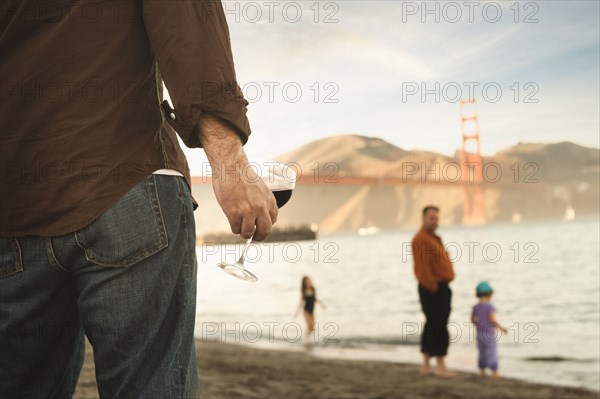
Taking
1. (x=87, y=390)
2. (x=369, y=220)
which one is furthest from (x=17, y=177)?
(x=369, y=220)

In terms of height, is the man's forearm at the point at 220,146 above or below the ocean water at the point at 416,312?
above

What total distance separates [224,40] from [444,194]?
80.8 m

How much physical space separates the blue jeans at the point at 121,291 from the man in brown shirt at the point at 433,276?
4.92 metres

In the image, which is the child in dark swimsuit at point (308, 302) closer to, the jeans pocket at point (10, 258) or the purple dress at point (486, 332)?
the purple dress at point (486, 332)

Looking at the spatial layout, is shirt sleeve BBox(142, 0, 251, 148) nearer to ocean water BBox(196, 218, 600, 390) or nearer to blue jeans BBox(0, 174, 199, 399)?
blue jeans BBox(0, 174, 199, 399)

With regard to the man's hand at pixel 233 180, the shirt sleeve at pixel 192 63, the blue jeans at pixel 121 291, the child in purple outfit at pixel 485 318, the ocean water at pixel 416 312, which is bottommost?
the ocean water at pixel 416 312

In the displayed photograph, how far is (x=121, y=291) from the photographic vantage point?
3.04 ft

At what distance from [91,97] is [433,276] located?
526 centimetres

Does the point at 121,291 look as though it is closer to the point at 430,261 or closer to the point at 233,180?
the point at 233,180

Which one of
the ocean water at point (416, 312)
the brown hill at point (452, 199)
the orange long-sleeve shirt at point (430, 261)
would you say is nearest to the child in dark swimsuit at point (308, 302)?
the ocean water at point (416, 312)

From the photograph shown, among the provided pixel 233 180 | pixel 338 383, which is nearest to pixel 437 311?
pixel 338 383

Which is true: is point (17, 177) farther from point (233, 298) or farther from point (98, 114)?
point (233, 298)

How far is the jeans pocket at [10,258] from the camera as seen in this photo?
0.96 meters

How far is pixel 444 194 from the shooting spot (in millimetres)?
79750
